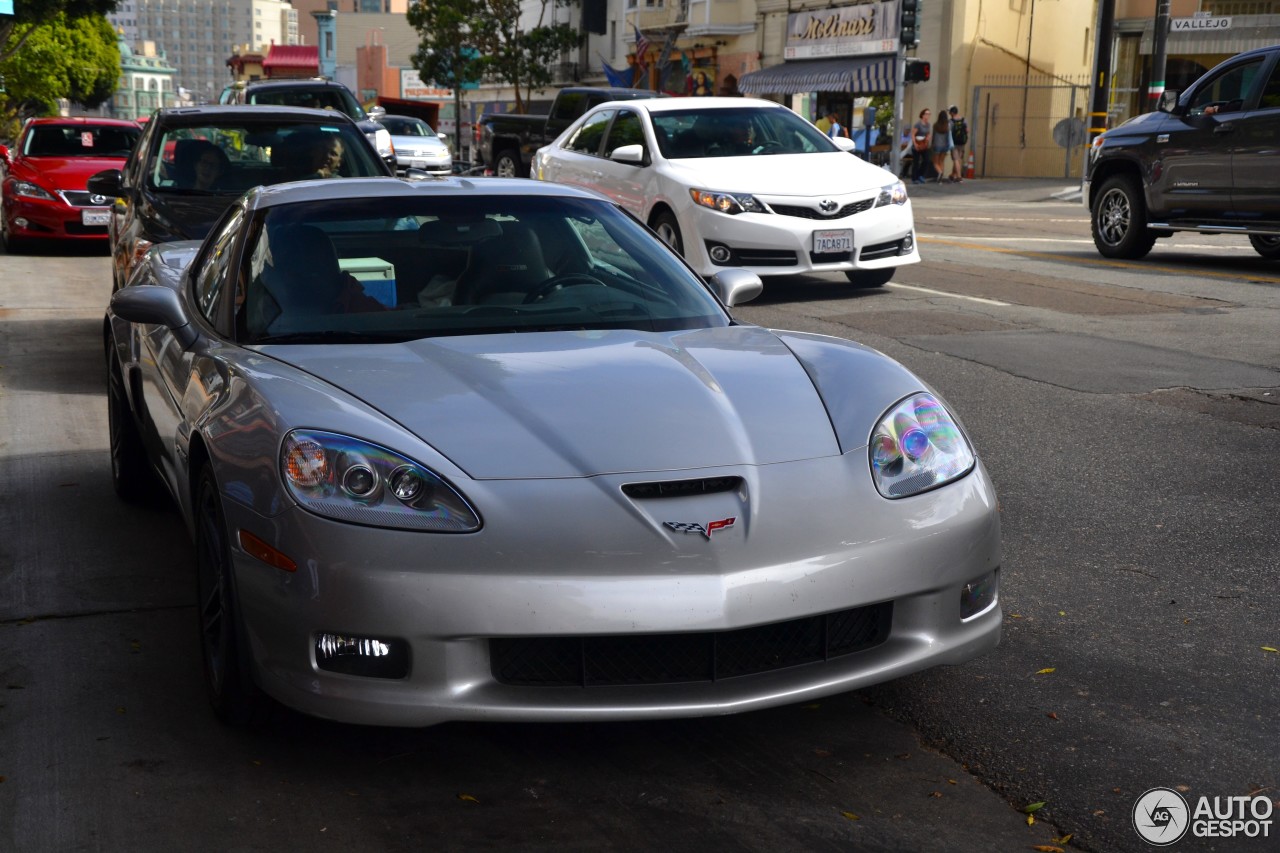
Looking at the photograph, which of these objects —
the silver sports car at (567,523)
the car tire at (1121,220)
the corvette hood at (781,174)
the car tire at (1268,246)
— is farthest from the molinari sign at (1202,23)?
the silver sports car at (567,523)

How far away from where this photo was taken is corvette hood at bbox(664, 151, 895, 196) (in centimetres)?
1172

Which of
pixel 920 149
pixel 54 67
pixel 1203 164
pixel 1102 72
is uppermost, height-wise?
pixel 54 67

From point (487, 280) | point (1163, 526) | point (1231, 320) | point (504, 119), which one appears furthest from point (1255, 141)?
point (504, 119)

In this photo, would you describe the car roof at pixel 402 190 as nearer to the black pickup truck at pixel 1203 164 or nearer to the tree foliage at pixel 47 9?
the black pickup truck at pixel 1203 164

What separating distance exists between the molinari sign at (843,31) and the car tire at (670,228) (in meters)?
28.7

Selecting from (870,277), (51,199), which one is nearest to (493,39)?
(51,199)

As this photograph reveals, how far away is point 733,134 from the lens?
42.5ft

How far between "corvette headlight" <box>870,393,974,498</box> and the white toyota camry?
284 inches

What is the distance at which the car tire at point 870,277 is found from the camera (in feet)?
40.9

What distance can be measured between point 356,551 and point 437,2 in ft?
201

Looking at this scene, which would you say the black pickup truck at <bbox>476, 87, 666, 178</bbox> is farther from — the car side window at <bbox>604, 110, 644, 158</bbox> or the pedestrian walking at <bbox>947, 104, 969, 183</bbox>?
the pedestrian walking at <bbox>947, 104, 969, 183</bbox>

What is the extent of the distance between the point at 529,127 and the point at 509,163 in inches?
31.4

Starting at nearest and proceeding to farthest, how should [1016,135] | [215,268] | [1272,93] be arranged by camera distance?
[215,268] < [1272,93] < [1016,135]

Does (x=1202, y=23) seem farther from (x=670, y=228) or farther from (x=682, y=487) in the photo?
(x=682, y=487)
